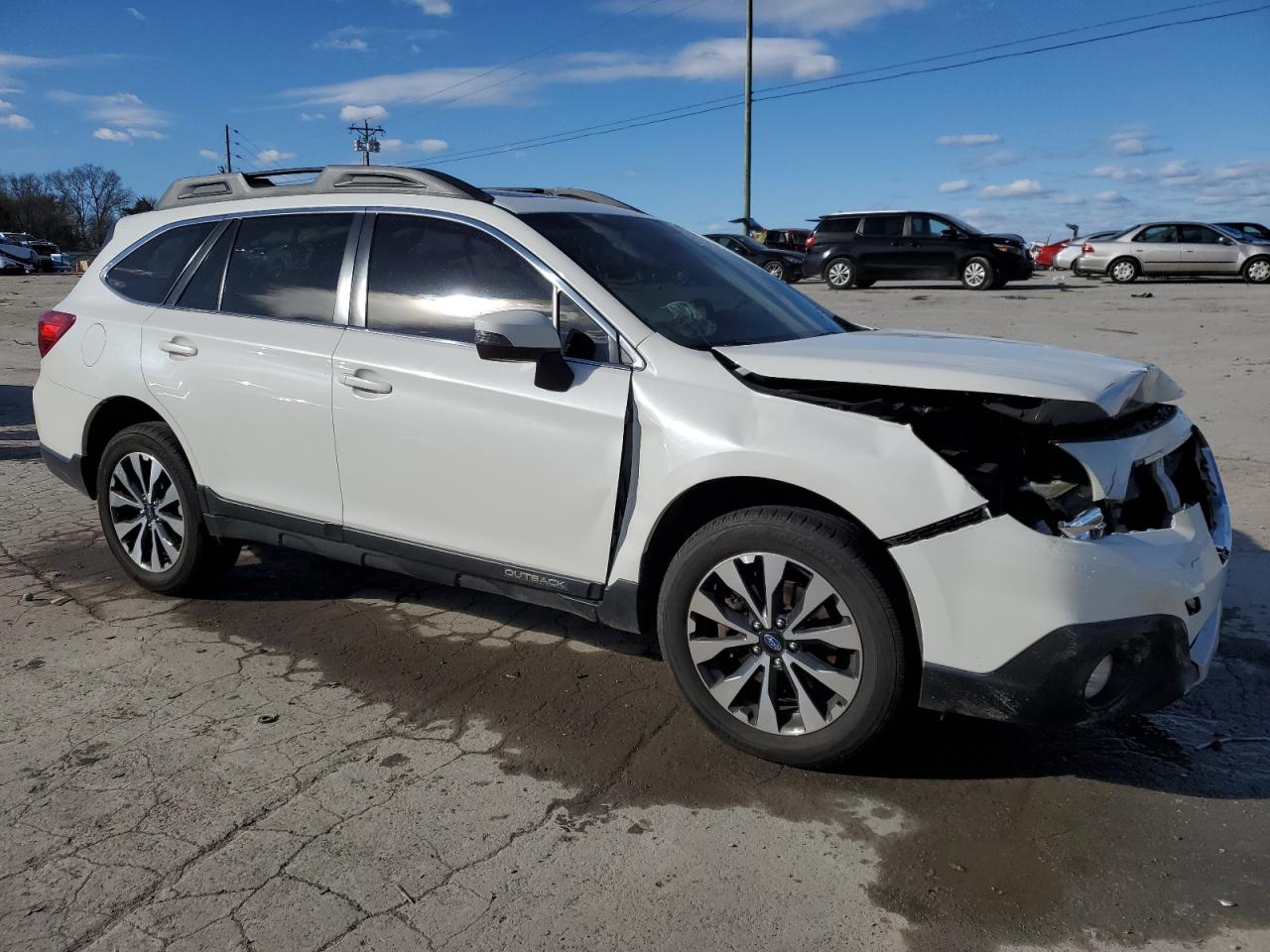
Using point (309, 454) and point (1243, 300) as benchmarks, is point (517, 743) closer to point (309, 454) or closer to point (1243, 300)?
point (309, 454)

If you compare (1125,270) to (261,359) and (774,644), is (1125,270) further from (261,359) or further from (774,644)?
Answer: (774,644)

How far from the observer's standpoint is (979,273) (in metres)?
23.2

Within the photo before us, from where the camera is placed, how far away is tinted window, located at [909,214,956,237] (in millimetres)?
23266

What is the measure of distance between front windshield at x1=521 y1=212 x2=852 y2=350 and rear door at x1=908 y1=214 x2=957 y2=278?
20.0m

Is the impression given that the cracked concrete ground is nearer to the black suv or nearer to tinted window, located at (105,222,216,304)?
tinted window, located at (105,222,216,304)

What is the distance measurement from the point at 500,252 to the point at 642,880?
7.34 feet

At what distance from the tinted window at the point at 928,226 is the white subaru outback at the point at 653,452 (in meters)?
20.1

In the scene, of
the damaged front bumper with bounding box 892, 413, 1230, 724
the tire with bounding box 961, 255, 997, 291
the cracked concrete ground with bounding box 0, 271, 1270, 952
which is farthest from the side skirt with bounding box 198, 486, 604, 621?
the tire with bounding box 961, 255, 997, 291

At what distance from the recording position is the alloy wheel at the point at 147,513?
4734 mm

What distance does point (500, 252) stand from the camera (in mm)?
3863

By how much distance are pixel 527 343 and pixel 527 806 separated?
1.43 meters

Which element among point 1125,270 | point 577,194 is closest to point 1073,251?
point 1125,270

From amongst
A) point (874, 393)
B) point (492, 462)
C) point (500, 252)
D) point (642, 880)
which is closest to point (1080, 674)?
point (874, 393)

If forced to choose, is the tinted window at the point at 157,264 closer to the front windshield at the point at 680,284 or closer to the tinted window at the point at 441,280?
the tinted window at the point at 441,280
